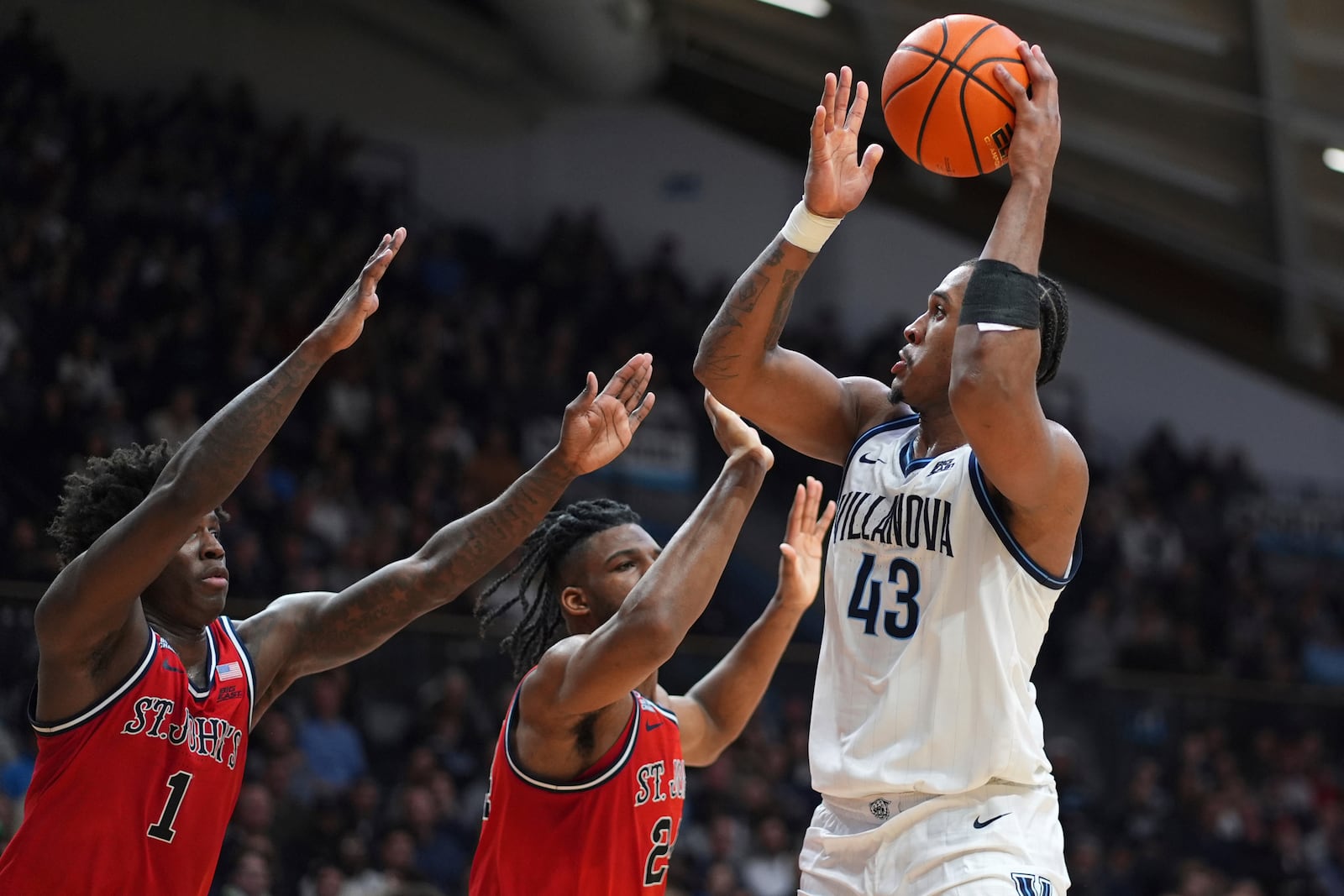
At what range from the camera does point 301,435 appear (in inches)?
455

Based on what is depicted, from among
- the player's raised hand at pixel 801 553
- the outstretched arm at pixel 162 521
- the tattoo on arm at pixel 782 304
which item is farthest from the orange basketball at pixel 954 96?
the outstretched arm at pixel 162 521

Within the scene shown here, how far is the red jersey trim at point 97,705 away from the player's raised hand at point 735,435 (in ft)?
5.29

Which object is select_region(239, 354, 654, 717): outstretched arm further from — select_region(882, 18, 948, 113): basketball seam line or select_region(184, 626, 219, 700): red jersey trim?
select_region(882, 18, 948, 113): basketball seam line

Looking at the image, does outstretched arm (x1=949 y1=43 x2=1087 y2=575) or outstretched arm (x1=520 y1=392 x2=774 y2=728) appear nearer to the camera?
outstretched arm (x1=949 y1=43 x2=1087 y2=575)

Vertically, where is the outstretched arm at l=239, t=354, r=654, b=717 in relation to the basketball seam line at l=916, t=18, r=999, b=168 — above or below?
below

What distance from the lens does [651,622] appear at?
368 cm

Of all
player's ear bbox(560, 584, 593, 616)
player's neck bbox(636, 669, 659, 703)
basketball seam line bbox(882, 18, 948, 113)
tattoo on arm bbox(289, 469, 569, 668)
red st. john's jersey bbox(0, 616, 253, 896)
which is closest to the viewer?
red st. john's jersey bbox(0, 616, 253, 896)

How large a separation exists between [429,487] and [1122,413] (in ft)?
37.2

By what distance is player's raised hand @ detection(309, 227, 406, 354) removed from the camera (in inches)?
141

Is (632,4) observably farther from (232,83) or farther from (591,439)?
(591,439)

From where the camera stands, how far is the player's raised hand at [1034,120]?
3357mm

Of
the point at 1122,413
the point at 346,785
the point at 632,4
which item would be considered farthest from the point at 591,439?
the point at 1122,413

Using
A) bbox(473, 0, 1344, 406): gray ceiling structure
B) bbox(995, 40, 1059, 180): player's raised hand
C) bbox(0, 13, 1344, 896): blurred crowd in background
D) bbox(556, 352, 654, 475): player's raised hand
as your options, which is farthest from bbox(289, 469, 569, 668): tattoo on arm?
bbox(473, 0, 1344, 406): gray ceiling structure

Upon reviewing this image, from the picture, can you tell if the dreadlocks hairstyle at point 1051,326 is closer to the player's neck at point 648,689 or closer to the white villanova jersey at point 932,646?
the white villanova jersey at point 932,646
